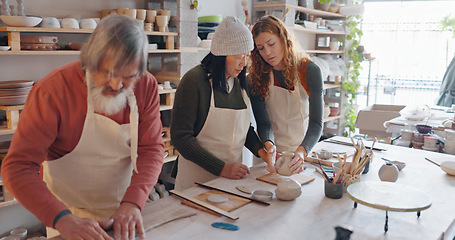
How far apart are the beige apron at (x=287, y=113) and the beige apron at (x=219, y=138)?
31cm

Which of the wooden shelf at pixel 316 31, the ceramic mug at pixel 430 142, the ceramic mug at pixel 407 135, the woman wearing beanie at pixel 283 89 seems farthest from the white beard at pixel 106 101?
the wooden shelf at pixel 316 31

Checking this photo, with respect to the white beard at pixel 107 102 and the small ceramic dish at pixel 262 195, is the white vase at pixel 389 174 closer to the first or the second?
the small ceramic dish at pixel 262 195

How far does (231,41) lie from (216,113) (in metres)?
0.39

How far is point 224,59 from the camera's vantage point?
6.82 feet

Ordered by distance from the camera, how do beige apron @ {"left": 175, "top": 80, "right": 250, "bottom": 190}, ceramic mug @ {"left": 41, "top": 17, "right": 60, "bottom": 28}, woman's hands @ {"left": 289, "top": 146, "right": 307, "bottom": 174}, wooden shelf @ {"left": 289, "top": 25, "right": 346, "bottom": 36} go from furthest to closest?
1. wooden shelf @ {"left": 289, "top": 25, "right": 346, "bottom": 36}
2. ceramic mug @ {"left": 41, "top": 17, "right": 60, "bottom": 28}
3. beige apron @ {"left": 175, "top": 80, "right": 250, "bottom": 190}
4. woman's hands @ {"left": 289, "top": 146, "right": 307, "bottom": 174}

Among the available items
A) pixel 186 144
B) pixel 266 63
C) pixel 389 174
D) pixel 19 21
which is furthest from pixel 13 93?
pixel 389 174

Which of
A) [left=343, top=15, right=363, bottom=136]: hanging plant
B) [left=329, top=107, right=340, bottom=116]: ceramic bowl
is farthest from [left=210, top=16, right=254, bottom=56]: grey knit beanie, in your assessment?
[left=343, top=15, right=363, bottom=136]: hanging plant

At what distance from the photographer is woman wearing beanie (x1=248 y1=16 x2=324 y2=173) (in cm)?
229

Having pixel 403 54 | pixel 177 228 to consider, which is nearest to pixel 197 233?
pixel 177 228

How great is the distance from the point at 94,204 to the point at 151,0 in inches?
93.9

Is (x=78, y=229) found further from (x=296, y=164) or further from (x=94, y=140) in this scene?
(x=296, y=164)

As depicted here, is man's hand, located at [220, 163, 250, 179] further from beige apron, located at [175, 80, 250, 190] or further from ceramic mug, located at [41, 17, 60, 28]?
ceramic mug, located at [41, 17, 60, 28]

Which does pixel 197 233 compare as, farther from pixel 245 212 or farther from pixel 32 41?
pixel 32 41

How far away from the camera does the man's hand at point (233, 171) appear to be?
2.04 meters
